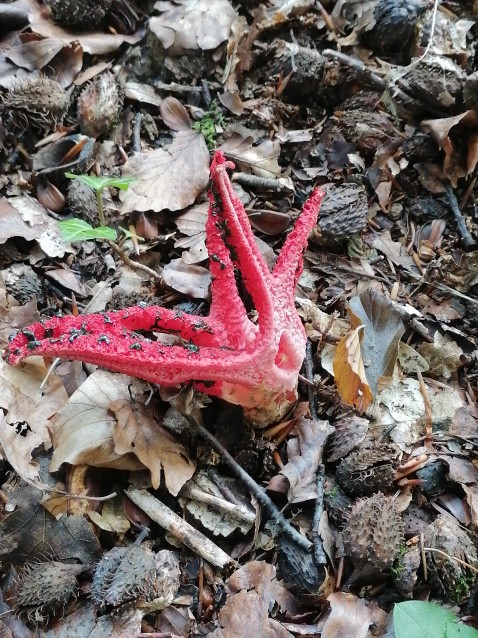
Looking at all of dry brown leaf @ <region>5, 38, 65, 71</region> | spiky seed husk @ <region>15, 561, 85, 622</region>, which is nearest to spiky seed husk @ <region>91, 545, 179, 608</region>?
spiky seed husk @ <region>15, 561, 85, 622</region>

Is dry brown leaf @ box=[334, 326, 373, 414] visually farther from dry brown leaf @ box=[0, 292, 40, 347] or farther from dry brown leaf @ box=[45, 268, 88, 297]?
dry brown leaf @ box=[0, 292, 40, 347]

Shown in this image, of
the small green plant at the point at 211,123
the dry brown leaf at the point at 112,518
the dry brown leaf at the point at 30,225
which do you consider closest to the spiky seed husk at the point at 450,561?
the dry brown leaf at the point at 112,518

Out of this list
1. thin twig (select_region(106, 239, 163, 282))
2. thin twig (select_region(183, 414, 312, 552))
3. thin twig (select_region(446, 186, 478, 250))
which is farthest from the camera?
thin twig (select_region(446, 186, 478, 250))

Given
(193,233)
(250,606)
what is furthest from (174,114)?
(250,606)

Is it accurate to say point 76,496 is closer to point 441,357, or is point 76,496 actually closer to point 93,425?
point 93,425

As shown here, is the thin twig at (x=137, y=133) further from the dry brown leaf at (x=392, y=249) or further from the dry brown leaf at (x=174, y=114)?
the dry brown leaf at (x=392, y=249)

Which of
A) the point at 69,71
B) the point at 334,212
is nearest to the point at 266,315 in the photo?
the point at 334,212

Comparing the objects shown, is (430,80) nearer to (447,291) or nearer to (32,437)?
(447,291)

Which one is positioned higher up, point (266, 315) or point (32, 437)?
point (266, 315)
